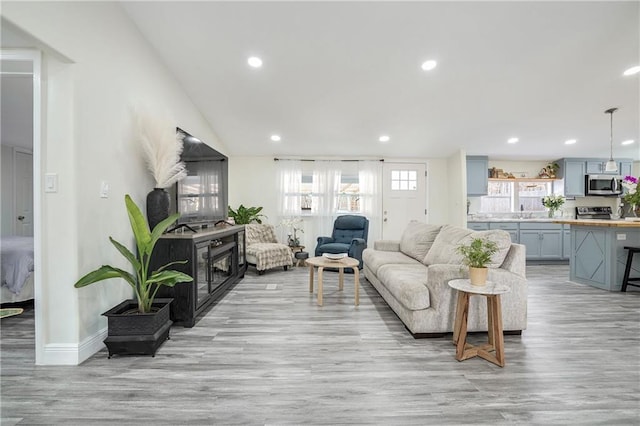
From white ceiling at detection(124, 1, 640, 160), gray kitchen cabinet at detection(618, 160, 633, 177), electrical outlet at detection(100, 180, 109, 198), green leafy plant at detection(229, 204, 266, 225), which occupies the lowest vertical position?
green leafy plant at detection(229, 204, 266, 225)

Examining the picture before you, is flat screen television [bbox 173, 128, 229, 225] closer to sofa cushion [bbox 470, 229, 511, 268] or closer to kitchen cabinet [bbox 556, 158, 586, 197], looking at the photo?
sofa cushion [bbox 470, 229, 511, 268]

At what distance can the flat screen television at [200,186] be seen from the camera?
314 cm

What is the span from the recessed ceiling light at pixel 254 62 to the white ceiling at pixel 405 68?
3.1 inches

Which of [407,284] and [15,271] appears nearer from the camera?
[407,284]

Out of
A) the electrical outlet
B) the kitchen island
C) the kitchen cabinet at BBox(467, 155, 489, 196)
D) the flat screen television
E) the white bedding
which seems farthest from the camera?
the kitchen cabinet at BBox(467, 155, 489, 196)

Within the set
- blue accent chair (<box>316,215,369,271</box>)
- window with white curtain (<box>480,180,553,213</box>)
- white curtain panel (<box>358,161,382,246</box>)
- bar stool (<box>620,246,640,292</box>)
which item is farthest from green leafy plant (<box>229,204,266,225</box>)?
bar stool (<box>620,246,640,292</box>)

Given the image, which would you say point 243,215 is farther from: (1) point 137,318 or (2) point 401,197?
(1) point 137,318

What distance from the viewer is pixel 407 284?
2.41 m

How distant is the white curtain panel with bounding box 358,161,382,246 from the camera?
229 inches

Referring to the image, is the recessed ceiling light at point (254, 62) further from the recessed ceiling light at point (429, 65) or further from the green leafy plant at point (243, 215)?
the green leafy plant at point (243, 215)

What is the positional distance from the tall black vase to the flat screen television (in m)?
0.28

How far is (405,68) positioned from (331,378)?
3264 mm

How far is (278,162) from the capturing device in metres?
5.83

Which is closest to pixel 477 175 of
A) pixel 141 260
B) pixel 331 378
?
pixel 331 378
